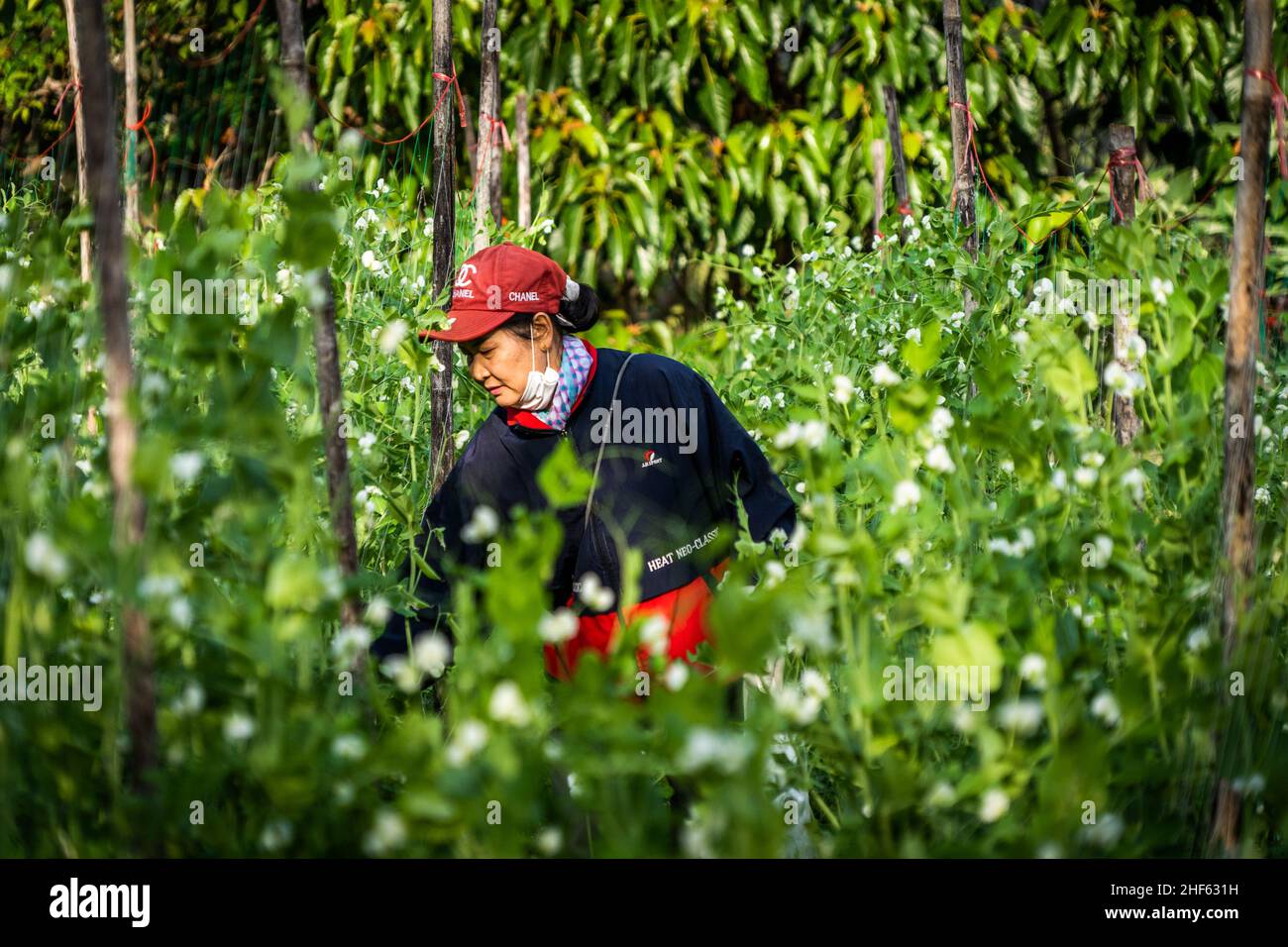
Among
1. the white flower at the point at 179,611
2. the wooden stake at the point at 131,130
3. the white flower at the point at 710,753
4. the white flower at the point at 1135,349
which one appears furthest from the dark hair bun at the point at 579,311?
the wooden stake at the point at 131,130

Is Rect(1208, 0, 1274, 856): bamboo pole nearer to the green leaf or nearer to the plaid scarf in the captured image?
the green leaf

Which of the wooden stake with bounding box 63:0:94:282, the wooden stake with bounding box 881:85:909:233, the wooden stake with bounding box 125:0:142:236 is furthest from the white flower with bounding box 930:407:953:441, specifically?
the wooden stake with bounding box 881:85:909:233

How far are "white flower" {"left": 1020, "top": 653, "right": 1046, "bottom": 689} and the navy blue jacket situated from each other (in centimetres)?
92

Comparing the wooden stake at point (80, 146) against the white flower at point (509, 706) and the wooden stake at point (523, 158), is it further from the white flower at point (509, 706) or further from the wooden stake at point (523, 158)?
the white flower at point (509, 706)

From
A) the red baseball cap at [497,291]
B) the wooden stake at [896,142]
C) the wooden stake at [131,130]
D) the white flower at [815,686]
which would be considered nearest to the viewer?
the white flower at [815,686]

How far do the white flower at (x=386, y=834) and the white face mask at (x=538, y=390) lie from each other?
1.16 m

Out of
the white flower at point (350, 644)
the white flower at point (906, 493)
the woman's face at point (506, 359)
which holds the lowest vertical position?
the white flower at point (350, 644)

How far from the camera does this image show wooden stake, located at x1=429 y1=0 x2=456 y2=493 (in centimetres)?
270

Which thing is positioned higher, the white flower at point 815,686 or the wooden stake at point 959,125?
the wooden stake at point 959,125

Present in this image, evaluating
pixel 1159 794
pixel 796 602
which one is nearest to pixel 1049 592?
pixel 1159 794

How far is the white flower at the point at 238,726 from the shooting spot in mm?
1154

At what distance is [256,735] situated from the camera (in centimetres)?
120

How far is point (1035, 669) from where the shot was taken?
125cm
